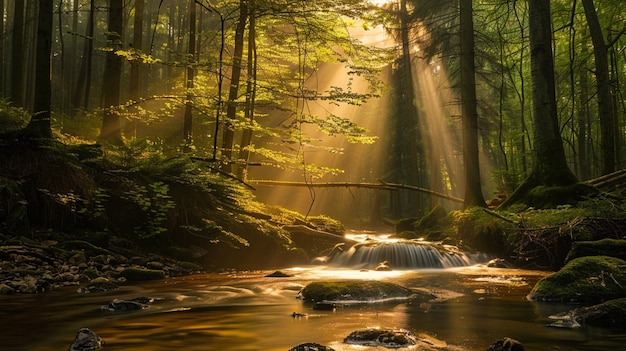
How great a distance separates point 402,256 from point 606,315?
814 cm

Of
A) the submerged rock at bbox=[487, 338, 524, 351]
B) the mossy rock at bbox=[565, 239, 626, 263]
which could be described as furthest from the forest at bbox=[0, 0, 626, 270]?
the submerged rock at bbox=[487, 338, 524, 351]

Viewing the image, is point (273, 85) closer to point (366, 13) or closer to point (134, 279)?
point (366, 13)

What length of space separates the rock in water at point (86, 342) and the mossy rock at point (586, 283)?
5.17 m

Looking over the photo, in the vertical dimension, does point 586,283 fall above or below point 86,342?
above

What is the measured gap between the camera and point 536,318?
187 inches

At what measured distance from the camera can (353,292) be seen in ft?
19.7

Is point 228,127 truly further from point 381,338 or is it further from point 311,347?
point 311,347

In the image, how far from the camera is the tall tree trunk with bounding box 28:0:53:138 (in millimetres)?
8484

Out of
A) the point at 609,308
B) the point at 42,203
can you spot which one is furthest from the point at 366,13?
the point at 609,308

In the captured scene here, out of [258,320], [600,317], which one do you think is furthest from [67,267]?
[600,317]

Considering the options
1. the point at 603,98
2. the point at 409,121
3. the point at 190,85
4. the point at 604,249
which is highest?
the point at 409,121

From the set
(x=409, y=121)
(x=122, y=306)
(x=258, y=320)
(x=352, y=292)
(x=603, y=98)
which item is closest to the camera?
(x=258, y=320)

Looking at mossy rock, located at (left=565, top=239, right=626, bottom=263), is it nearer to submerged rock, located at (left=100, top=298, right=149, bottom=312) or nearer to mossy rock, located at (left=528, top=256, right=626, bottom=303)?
mossy rock, located at (left=528, top=256, right=626, bottom=303)

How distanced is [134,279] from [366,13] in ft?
29.6
